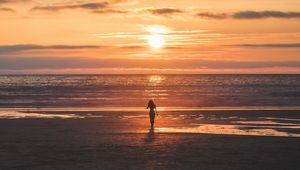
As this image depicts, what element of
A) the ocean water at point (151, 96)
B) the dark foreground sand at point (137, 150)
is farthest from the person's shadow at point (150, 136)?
the ocean water at point (151, 96)

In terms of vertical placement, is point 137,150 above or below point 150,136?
below

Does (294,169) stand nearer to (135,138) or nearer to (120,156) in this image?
(120,156)

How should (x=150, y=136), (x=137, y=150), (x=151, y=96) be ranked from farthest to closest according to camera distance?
(x=151, y=96)
(x=150, y=136)
(x=137, y=150)

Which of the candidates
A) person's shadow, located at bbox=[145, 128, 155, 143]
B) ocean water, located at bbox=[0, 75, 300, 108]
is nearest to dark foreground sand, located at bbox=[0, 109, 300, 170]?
person's shadow, located at bbox=[145, 128, 155, 143]

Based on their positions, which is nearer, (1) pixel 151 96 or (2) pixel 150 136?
(2) pixel 150 136

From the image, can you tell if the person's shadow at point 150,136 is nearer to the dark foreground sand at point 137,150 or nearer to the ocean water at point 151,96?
the dark foreground sand at point 137,150

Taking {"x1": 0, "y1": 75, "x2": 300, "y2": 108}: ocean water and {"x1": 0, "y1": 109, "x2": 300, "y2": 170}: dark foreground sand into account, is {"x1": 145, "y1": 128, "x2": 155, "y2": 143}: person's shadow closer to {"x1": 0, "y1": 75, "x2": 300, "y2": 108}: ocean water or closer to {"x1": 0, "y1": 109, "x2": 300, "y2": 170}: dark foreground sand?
{"x1": 0, "y1": 109, "x2": 300, "y2": 170}: dark foreground sand

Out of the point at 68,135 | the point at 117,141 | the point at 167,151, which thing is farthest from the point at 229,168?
the point at 68,135

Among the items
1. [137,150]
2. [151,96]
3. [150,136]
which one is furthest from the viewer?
[151,96]

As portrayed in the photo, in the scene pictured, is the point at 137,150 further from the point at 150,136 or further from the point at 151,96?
the point at 151,96

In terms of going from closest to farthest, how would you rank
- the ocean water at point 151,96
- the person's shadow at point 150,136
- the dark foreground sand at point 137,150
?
the dark foreground sand at point 137,150 → the person's shadow at point 150,136 → the ocean water at point 151,96

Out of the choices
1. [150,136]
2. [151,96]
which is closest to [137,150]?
[150,136]

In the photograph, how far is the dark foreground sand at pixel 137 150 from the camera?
54.5 ft

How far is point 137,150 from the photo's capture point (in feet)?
63.2
